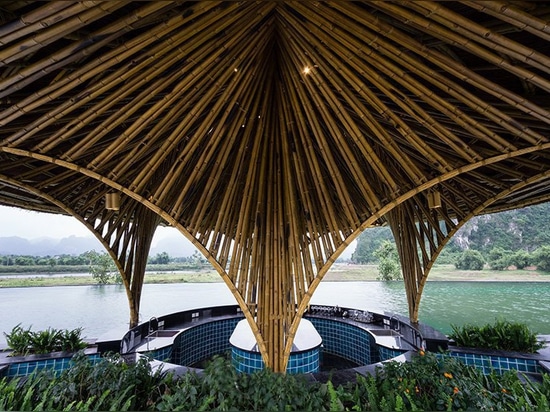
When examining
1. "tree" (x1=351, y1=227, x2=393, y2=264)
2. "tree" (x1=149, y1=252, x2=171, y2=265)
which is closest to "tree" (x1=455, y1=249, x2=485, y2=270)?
"tree" (x1=351, y1=227, x2=393, y2=264)

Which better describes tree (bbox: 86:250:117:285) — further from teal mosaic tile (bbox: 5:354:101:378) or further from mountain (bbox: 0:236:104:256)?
mountain (bbox: 0:236:104:256)

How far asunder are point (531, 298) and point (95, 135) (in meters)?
20.5

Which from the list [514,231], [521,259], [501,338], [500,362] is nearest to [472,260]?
[521,259]

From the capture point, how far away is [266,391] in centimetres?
258

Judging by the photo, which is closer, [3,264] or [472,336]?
[472,336]

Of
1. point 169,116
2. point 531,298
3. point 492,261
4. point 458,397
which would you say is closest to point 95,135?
point 169,116

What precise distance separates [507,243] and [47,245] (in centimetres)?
13402

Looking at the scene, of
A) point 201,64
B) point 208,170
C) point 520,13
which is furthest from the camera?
point 208,170

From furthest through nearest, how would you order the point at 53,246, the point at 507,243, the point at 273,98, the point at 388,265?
the point at 53,246 < the point at 507,243 < the point at 388,265 < the point at 273,98

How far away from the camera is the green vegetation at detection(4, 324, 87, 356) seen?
5.52 meters

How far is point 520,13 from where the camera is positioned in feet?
6.73

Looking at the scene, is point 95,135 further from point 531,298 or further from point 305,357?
point 531,298

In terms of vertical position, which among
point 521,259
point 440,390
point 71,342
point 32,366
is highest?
point 521,259

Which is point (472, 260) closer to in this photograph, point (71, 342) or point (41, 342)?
point (71, 342)
